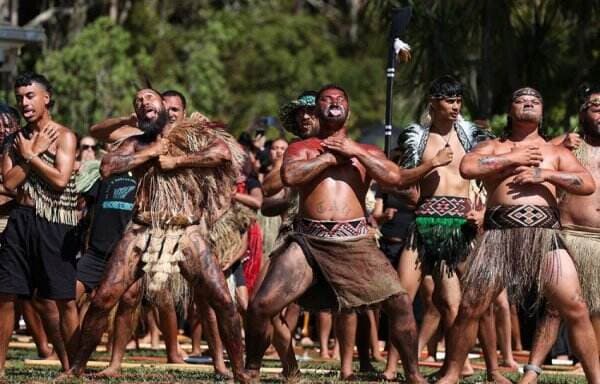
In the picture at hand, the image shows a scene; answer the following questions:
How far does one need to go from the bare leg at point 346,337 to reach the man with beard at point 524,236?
1.57m

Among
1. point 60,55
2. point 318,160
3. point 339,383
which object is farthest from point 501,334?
point 60,55

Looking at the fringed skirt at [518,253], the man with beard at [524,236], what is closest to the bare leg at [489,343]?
the man with beard at [524,236]

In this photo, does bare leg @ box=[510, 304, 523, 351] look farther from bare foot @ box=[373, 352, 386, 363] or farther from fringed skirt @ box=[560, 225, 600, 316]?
fringed skirt @ box=[560, 225, 600, 316]

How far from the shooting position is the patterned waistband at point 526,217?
423 inches

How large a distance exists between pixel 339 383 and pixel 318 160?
170 centimetres

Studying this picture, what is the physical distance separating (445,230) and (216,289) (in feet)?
6.55

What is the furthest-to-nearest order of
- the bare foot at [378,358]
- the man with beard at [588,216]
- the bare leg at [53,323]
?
the bare foot at [378,358]
the man with beard at [588,216]
the bare leg at [53,323]

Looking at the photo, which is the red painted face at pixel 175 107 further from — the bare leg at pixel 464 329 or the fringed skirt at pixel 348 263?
the bare leg at pixel 464 329

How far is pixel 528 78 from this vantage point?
21.2 m

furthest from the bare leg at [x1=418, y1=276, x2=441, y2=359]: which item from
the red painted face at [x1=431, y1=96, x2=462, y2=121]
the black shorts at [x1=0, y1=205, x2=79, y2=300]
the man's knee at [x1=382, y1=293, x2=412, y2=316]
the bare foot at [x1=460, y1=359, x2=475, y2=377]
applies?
the black shorts at [x1=0, y1=205, x2=79, y2=300]

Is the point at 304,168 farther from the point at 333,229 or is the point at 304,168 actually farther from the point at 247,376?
the point at 247,376

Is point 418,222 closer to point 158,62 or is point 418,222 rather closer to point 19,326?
point 19,326

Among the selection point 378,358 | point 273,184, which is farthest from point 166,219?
point 378,358

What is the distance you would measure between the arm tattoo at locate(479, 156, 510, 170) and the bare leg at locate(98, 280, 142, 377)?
2.67 m
